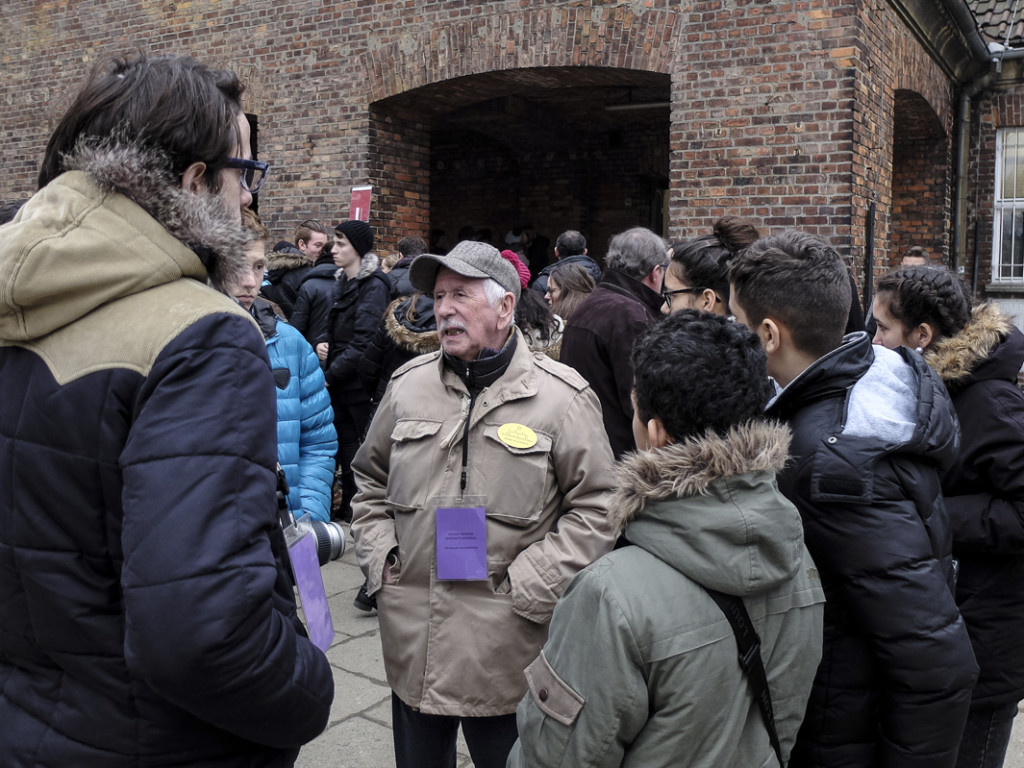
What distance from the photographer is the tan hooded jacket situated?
2236 millimetres

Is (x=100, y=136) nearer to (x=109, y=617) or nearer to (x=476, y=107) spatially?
(x=109, y=617)

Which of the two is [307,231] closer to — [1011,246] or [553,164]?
[553,164]

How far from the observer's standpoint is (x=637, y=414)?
167 cm

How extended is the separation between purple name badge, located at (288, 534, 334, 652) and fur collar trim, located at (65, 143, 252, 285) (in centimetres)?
60

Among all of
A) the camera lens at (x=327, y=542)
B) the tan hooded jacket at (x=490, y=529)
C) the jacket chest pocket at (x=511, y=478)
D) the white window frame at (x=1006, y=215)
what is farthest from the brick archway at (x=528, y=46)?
the camera lens at (x=327, y=542)

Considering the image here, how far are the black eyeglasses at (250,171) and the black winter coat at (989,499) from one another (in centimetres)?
180

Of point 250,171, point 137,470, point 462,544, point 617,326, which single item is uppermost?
point 250,171

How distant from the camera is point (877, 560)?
1673 millimetres

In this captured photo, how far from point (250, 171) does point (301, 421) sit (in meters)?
1.87

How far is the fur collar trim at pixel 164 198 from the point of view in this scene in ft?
4.38

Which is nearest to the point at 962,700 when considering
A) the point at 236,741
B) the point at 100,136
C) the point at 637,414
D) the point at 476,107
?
the point at 637,414

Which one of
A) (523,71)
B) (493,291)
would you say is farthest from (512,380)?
(523,71)

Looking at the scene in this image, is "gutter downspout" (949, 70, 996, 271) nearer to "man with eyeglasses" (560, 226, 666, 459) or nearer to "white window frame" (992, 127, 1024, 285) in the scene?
"white window frame" (992, 127, 1024, 285)

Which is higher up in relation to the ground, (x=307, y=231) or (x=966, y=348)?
(x=307, y=231)
